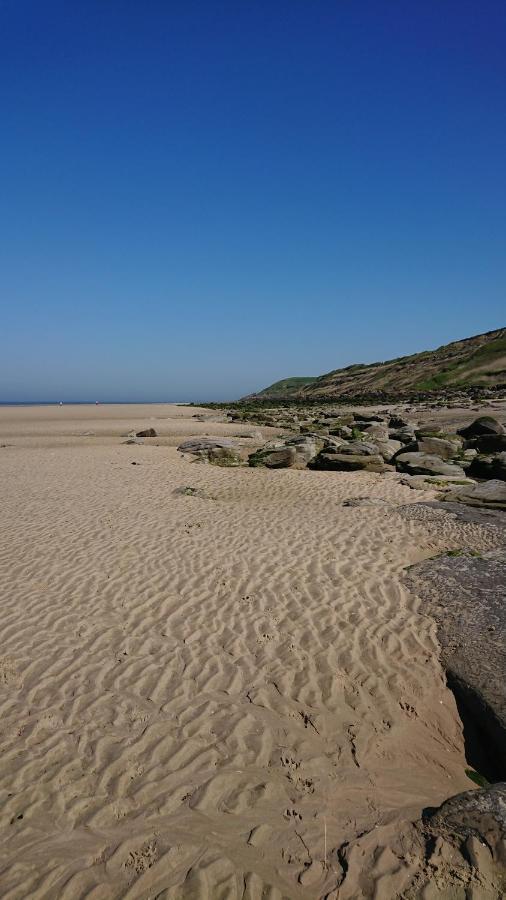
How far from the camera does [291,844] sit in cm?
442

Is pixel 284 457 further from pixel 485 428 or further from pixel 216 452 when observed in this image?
pixel 485 428

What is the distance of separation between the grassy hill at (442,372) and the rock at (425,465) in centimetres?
5526

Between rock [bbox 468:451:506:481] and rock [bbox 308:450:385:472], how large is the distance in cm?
395

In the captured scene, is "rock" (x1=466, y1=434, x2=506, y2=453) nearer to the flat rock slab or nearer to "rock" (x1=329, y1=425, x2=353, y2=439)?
"rock" (x1=329, y1=425, x2=353, y2=439)

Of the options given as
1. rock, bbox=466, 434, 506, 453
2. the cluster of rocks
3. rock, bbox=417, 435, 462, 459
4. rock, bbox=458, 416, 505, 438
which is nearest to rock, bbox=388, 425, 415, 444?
the cluster of rocks

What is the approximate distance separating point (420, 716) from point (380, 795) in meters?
1.49

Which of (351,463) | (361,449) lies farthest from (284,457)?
(361,449)

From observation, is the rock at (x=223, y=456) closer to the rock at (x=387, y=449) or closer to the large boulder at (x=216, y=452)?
the large boulder at (x=216, y=452)

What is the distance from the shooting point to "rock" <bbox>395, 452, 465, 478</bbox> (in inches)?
797

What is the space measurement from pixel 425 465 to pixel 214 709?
16.8 meters

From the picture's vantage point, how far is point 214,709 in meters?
6.20

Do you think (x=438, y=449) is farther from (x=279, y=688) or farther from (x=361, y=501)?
(x=279, y=688)

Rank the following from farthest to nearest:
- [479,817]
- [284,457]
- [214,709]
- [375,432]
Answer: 1. [375,432]
2. [284,457]
3. [214,709]
4. [479,817]

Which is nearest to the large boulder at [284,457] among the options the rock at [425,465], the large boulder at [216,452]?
the large boulder at [216,452]
